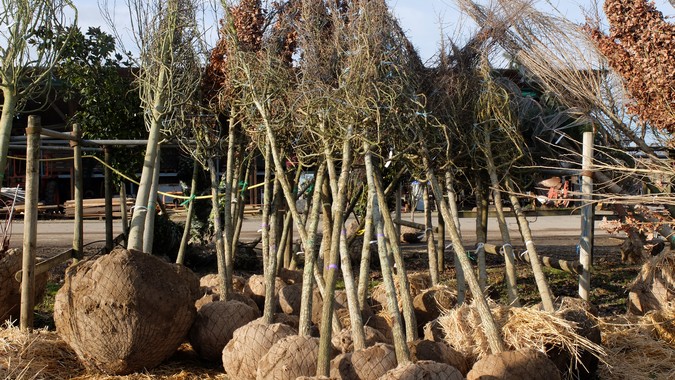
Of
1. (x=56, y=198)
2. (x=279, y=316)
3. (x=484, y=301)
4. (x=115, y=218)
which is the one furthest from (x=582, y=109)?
(x=56, y=198)

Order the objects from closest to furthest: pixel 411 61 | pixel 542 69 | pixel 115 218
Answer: pixel 411 61, pixel 542 69, pixel 115 218

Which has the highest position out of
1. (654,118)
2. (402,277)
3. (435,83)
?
(435,83)

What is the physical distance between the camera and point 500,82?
→ 729 cm

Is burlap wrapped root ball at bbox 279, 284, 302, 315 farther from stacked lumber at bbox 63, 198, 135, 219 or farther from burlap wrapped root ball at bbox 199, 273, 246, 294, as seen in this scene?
stacked lumber at bbox 63, 198, 135, 219

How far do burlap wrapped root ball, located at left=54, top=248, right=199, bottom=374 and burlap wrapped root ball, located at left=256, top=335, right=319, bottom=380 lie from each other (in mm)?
1145

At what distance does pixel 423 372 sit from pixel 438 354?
0.77 metres

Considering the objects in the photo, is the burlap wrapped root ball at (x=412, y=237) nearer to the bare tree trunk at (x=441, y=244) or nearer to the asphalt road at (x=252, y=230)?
the asphalt road at (x=252, y=230)

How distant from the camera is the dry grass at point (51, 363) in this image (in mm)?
6316

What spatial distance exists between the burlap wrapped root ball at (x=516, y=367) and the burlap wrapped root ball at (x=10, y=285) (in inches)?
182

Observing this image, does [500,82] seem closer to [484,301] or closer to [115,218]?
[484,301]

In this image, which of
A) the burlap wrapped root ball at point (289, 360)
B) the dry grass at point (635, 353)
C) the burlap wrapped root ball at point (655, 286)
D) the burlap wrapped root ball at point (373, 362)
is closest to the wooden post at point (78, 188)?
the burlap wrapped root ball at point (289, 360)

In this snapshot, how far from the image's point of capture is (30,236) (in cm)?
725

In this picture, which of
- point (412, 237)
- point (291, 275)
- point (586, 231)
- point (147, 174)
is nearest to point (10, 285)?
point (147, 174)

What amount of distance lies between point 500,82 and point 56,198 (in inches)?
901
